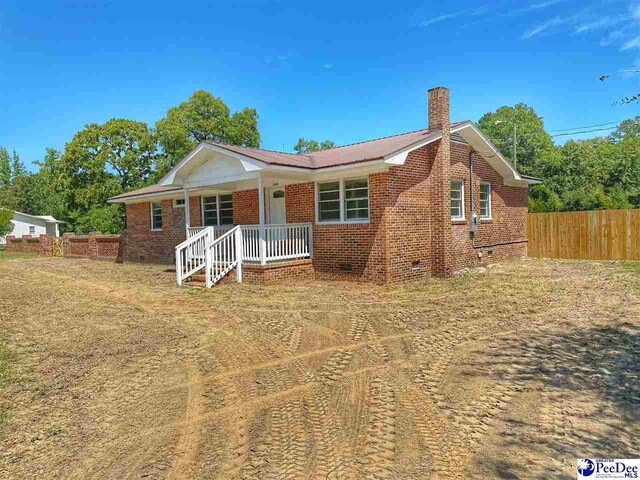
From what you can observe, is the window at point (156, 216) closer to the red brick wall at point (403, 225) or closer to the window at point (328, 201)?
the red brick wall at point (403, 225)

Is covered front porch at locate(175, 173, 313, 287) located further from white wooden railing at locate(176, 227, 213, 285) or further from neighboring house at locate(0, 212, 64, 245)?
neighboring house at locate(0, 212, 64, 245)

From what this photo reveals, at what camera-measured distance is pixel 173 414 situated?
420cm

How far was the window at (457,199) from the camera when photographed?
1438cm

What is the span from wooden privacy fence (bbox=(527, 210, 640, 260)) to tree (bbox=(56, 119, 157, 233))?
31364 mm

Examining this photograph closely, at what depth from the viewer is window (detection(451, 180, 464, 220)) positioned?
1438 cm

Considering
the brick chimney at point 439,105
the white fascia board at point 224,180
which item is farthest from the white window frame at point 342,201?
the brick chimney at point 439,105

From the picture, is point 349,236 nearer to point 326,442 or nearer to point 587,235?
point 326,442

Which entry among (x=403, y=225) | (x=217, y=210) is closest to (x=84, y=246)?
(x=217, y=210)

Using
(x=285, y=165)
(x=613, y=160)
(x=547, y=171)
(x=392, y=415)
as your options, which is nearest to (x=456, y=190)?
(x=285, y=165)

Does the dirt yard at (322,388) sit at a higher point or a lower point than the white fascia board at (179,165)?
lower

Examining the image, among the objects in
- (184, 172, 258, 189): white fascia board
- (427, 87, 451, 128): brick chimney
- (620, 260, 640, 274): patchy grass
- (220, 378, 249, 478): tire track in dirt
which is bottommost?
(220, 378, 249, 478): tire track in dirt

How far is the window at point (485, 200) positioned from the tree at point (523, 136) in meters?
14.2

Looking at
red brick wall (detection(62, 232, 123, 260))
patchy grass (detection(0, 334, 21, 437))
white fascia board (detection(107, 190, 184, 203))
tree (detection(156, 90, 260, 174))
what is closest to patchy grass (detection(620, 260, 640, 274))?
patchy grass (detection(0, 334, 21, 437))

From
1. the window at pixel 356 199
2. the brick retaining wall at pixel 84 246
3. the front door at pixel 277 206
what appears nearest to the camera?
the window at pixel 356 199
